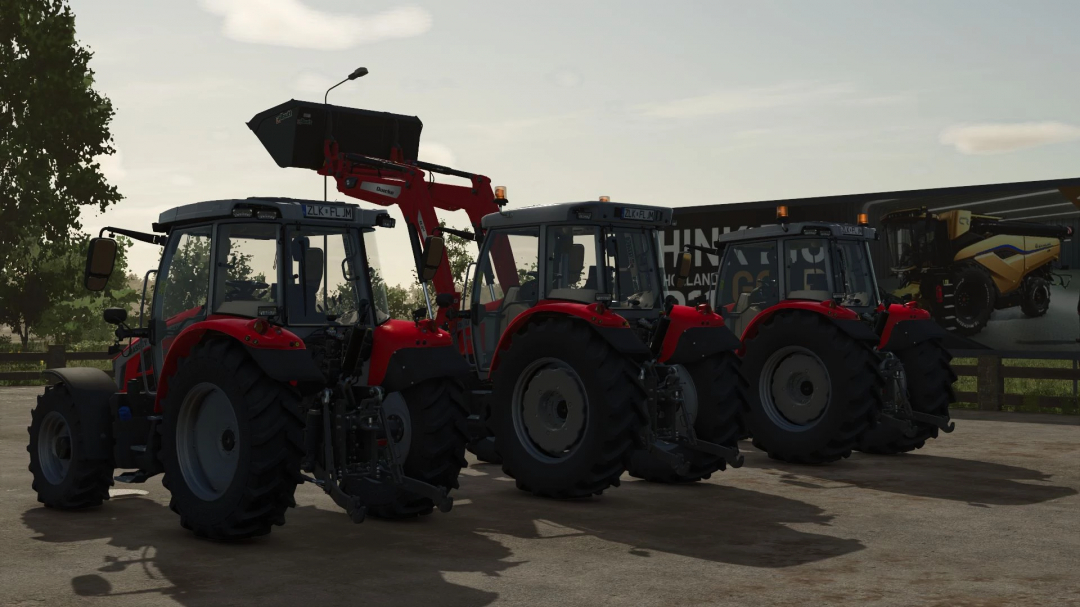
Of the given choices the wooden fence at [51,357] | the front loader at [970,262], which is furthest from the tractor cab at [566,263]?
the wooden fence at [51,357]

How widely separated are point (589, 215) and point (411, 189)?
329cm

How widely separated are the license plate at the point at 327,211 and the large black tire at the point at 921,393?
23.6 ft

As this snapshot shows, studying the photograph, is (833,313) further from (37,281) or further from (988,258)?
(37,281)

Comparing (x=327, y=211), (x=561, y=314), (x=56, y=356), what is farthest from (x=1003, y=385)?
(x=56, y=356)

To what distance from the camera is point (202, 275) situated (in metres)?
8.26

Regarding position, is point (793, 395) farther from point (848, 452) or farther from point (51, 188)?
point (51, 188)

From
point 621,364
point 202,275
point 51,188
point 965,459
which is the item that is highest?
point 51,188

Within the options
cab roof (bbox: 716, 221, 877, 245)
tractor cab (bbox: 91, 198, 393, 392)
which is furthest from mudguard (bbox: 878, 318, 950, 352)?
tractor cab (bbox: 91, 198, 393, 392)

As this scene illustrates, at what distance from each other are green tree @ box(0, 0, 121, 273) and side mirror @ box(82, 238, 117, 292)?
92.1 ft

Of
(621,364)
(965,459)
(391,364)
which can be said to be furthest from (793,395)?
(391,364)

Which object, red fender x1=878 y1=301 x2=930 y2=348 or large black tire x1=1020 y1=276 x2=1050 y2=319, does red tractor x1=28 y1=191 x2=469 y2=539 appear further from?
large black tire x1=1020 y1=276 x2=1050 y2=319

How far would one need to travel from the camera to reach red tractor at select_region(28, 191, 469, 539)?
7332mm

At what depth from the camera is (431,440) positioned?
828 centimetres

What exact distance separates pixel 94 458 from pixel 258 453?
2151mm
